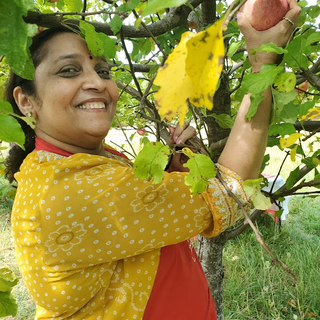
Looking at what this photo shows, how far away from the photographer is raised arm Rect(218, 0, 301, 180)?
2.60 ft

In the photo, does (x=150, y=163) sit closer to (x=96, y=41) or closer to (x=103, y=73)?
(x=96, y=41)

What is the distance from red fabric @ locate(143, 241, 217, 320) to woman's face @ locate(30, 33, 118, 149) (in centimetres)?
45

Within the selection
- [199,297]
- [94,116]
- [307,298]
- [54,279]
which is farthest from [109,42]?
[307,298]

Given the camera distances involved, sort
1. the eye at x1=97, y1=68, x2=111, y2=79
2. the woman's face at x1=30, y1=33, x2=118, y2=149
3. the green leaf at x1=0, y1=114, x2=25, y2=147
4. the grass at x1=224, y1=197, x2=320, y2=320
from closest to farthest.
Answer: the green leaf at x1=0, y1=114, x2=25, y2=147 → the woman's face at x1=30, y1=33, x2=118, y2=149 → the eye at x1=97, y1=68, x2=111, y2=79 → the grass at x1=224, y1=197, x2=320, y2=320

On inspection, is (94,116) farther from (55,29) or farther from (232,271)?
(232,271)

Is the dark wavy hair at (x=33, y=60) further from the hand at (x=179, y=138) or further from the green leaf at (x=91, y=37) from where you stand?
the hand at (x=179, y=138)

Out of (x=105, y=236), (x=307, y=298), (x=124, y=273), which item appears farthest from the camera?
(x=307, y=298)

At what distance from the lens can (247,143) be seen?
2.97ft

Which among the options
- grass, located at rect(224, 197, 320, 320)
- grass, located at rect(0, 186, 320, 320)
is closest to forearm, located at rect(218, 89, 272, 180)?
grass, located at rect(0, 186, 320, 320)

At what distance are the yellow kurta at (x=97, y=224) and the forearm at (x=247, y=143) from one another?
33 millimetres

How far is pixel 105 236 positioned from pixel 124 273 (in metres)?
0.19

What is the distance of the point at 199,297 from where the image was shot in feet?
3.90

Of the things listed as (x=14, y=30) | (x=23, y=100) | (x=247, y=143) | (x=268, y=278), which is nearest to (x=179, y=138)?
(x=247, y=143)

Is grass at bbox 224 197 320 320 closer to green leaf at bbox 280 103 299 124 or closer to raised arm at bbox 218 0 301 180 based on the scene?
raised arm at bbox 218 0 301 180
